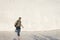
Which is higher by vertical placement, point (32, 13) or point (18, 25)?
point (32, 13)

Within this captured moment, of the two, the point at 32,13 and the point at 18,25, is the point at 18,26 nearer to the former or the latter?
the point at 18,25

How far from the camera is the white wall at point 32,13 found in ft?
8.92

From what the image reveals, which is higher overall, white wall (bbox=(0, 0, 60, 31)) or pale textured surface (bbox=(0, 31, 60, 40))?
white wall (bbox=(0, 0, 60, 31))

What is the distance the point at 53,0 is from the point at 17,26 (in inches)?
33.9

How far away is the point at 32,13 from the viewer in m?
2.86

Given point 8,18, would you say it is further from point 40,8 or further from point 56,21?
point 56,21

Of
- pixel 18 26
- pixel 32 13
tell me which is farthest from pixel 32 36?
pixel 32 13

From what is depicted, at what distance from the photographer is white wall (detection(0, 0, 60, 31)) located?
272 cm

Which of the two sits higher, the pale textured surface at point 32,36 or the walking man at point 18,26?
the walking man at point 18,26

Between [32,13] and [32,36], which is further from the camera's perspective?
[32,13]

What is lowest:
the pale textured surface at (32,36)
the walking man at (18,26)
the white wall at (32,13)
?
the pale textured surface at (32,36)

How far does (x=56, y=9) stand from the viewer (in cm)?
293

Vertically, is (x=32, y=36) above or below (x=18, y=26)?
below

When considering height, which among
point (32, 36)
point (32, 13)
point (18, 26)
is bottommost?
point (32, 36)
